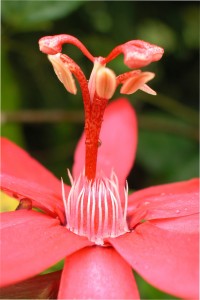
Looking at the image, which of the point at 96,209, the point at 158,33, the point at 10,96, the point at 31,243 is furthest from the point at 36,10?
the point at 31,243

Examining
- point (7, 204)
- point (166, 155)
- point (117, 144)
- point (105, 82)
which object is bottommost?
point (166, 155)

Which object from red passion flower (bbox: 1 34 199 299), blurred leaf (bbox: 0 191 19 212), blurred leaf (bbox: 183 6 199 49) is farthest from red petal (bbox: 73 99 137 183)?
blurred leaf (bbox: 183 6 199 49)

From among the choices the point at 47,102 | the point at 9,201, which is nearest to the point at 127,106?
the point at 9,201

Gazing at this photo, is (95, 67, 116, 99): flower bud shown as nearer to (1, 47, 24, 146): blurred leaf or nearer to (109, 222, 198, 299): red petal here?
(109, 222, 198, 299): red petal

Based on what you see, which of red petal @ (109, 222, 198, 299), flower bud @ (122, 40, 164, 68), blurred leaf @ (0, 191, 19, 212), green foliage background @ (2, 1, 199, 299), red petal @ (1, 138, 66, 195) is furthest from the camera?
green foliage background @ (2, 1, 199, 299)

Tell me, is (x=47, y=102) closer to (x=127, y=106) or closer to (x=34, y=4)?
(x=34, y=4)

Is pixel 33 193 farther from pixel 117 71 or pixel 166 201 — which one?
pixel 117 71

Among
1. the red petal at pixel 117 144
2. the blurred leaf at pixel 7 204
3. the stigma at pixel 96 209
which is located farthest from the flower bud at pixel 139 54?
the blurred leaf at pixel 7 204

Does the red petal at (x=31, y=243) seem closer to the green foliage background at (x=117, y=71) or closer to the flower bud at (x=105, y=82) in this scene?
the flower bud at (x=105, y=82)
